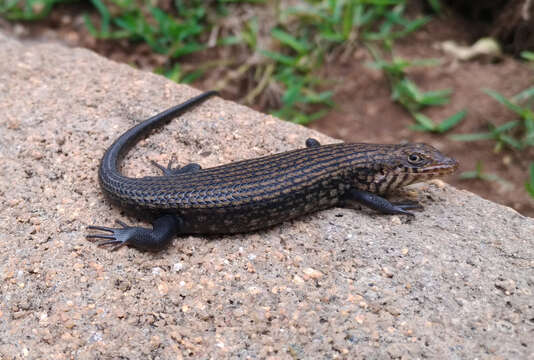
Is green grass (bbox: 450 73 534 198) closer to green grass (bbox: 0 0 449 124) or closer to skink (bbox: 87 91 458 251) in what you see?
green grass (bbox: 0 0 449 124)

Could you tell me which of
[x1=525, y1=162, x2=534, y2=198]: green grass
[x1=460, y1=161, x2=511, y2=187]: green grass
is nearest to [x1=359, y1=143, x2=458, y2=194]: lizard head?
[x1=525, y1=162, x2=534, y2=198]: green grass

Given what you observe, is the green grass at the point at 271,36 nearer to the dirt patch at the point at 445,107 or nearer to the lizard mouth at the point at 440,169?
the dirt patch at the point at 445,107

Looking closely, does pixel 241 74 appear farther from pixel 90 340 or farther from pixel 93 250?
pixel 90 340

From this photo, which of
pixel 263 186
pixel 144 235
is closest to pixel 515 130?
pixel 263 186

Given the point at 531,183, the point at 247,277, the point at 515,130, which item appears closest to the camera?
the point at 247,277

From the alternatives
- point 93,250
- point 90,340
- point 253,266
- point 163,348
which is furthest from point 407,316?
point 93,250

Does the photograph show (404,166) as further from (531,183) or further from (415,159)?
Result: (531,183)

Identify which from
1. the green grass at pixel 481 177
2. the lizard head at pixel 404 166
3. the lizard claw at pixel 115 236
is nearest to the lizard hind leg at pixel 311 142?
the lizard head at pixel 404 166
